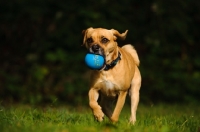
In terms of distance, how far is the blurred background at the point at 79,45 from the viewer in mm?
12438

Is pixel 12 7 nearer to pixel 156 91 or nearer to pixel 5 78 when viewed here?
pixel 5 78

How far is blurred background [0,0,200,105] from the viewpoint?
1244 centimetres

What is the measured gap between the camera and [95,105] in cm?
631

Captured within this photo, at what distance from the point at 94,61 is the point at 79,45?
6.44 meters

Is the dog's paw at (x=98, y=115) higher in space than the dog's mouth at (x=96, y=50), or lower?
lower

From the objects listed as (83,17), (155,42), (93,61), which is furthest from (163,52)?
(93,61)

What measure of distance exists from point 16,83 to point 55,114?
20.7ft

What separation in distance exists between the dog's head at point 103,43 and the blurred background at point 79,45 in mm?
5454

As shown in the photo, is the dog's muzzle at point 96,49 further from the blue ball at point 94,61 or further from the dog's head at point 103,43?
the blue ball at point 94,61

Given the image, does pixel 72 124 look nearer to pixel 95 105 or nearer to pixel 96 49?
pixel 95 105

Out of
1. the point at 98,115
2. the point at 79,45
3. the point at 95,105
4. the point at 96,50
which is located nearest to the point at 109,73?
the point at 96,50

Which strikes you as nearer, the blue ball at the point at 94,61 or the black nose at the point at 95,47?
the blue ball at the point at 94,61

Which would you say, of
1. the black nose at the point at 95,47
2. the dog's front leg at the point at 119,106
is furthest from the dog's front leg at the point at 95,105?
the black nose at the point at 95,47

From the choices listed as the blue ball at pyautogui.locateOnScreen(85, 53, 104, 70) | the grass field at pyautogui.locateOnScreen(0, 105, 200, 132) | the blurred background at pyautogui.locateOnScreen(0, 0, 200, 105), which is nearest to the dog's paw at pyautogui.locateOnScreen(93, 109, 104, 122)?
the grass field at pyautogui.locateOnScreen(0, 105, 200, 132)
